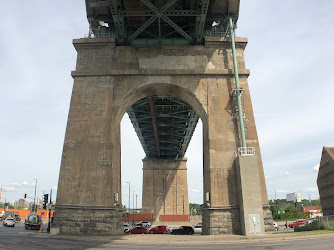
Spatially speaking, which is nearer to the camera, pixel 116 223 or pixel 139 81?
pixel 116 223

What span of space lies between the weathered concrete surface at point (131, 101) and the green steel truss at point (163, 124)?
7892mm

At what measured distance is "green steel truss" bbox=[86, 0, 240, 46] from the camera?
2261cm

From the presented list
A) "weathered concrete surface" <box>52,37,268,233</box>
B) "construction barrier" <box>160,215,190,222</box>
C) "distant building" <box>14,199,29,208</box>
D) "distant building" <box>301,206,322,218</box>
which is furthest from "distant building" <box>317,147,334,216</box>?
"distant building" <box>14,199,29,208</box>

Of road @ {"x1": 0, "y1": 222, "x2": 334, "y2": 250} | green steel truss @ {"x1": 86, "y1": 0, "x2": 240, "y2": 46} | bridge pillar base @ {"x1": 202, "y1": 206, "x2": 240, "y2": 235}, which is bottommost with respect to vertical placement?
road @ {"x1": 0, "y1": 222, "x2": 334, "y2": 250}

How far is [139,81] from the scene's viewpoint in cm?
2427

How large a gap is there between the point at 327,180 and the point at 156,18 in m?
35.0

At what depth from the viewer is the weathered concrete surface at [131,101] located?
21359 mm

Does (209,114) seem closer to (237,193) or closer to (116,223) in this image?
(237,193)

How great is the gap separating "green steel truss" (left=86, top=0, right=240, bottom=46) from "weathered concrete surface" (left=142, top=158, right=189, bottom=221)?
41.1 metres

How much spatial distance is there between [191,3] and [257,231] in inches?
739

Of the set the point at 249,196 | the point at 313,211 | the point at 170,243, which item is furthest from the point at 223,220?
the point at 313,211

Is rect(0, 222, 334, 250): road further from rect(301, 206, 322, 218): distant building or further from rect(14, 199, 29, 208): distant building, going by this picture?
rect(14, 199, 29, 208): distant building

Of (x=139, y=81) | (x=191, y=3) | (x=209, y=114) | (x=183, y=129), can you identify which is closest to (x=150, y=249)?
(x=209, y=114)

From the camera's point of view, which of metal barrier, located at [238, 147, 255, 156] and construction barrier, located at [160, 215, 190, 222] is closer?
metal barrier, located at [238, 147, 255, 156]
